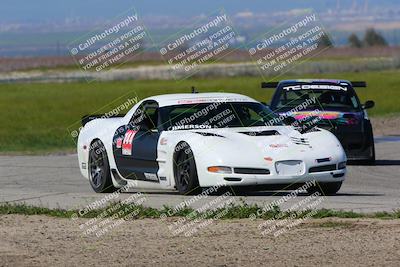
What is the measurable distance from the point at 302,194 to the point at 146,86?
56507mm

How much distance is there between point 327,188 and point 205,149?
1.77 meters

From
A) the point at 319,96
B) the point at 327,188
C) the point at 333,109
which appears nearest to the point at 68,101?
the point at 319,96

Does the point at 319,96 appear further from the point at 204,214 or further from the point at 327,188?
the point at 204,214

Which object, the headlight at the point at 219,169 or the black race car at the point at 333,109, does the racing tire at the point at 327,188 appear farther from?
the black race car at the point at 333,109

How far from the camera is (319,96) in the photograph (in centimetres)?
2331

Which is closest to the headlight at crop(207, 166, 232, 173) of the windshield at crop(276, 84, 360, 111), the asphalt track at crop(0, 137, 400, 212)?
the asphalt track at crop(0, 137, 400, 212)

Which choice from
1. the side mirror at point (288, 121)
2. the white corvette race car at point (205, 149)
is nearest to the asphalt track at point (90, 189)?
the white corvette race car at point (205, 149)

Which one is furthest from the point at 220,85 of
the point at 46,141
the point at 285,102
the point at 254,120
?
the point at 254,120

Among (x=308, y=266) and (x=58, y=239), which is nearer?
(x=308, y=266)

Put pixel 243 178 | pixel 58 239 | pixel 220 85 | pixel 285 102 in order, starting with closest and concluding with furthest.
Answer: pixel 58 239
pixel 243 178
pixel 285 102
pixel 220 85

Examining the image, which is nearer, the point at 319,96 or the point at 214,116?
the point at 214,116

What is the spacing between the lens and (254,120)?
17.2m

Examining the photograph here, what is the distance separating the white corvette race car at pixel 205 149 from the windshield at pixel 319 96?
5.61m

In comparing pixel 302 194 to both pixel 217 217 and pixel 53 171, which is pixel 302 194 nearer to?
pixel 217 217
